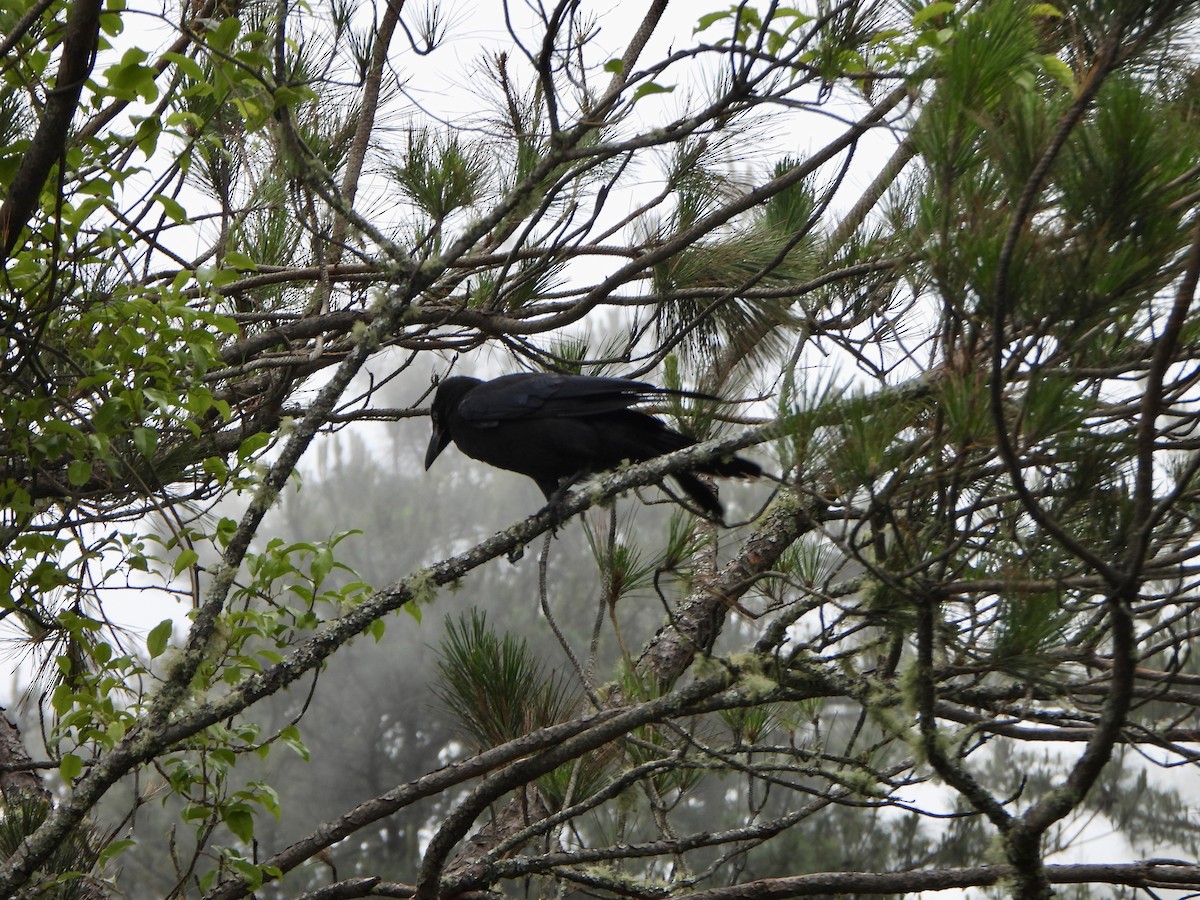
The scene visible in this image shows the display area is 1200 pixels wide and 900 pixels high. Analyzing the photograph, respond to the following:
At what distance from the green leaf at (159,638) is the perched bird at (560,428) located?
47.5 inches

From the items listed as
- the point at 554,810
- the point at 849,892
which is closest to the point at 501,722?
the point at 554,810

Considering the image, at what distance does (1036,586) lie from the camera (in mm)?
1449

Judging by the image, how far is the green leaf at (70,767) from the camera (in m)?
2.00

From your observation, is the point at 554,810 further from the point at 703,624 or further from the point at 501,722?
the point at 703,624

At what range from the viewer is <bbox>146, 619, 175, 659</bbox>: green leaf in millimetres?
2053

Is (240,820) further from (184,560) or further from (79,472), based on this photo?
(79,472)

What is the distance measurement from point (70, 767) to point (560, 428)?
150 cm

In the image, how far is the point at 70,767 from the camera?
2.04 meters

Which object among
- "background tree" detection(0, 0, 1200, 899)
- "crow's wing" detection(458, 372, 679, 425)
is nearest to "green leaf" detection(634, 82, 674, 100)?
"background tree" detection(0, 0, 1200, 899)

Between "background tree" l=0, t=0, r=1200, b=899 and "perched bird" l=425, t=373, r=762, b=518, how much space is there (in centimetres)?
13

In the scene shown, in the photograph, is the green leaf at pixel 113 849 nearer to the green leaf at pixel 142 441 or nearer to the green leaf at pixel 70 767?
the green leaf at pixel 70 767

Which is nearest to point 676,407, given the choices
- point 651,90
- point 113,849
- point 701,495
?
point 701,495

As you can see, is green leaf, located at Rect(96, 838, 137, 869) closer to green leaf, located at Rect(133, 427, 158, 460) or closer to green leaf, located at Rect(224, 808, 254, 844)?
green leaf, located at Rect(224, 808, 254, 844)

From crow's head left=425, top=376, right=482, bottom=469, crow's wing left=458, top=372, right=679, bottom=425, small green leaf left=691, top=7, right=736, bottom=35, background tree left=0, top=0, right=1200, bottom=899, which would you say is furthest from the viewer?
crow's head left=425, top=376, right=482, bottom=469
